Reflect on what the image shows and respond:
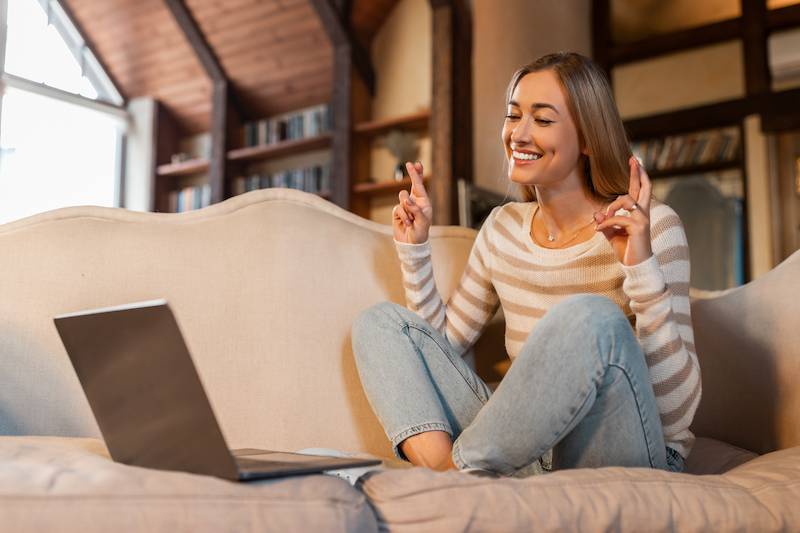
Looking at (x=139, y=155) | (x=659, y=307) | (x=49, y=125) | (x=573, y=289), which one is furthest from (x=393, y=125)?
(x=659, y=307)

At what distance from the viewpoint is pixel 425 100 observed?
435 cm

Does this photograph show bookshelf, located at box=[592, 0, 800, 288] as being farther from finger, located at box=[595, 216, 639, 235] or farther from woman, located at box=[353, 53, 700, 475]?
finger, located at box=[595, 216, 639, 235]

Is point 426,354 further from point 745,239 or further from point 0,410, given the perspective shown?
point 745,239

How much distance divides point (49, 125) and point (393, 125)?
274 cm

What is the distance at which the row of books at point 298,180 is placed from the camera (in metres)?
4.78

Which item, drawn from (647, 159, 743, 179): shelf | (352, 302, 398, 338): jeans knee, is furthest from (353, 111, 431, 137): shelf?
(352, 302, 398, 338): jeans knee

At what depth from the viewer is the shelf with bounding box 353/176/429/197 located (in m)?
4.17

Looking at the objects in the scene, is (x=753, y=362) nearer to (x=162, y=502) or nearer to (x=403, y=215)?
(x=403, y=215)

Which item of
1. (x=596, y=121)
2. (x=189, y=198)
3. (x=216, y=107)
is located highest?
(x=216, y=107)

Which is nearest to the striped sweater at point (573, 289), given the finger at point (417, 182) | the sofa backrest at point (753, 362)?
the finger at point (417, 182)

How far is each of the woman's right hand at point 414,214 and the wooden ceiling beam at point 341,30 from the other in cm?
331

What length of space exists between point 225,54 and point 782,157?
3.98m

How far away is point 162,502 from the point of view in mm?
673

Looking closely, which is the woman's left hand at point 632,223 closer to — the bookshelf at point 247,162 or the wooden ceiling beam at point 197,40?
the bookshelf at point 247,162
